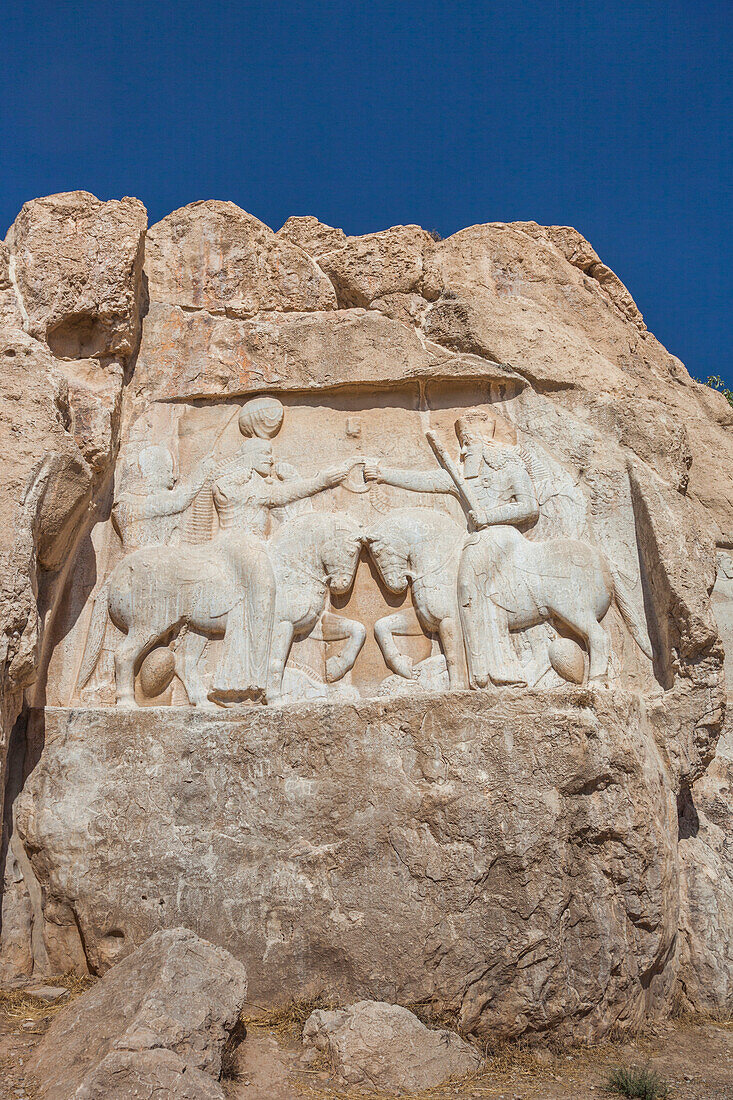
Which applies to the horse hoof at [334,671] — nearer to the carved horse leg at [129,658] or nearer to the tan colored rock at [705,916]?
the carved horse leg at [129,658]

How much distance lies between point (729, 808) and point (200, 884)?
3514mm

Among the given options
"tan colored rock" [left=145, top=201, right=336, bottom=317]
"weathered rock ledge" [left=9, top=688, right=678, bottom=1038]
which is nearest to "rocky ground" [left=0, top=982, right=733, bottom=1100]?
"weathered rock ledge" [left=9, top=688, right=678, bottom=1038]

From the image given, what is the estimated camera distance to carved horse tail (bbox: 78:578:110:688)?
6.23 metres

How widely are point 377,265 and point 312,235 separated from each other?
0.64m

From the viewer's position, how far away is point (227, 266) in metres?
7.09

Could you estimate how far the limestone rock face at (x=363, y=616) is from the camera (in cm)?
536

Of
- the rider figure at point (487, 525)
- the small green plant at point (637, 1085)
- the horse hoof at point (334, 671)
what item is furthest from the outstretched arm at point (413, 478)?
the small green plant at point (637, 1085)

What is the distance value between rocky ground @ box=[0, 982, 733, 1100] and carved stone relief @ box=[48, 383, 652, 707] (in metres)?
1.84

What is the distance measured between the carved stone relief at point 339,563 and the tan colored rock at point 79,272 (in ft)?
2.21

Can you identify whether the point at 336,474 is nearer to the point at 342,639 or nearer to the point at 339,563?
the point at 339,563

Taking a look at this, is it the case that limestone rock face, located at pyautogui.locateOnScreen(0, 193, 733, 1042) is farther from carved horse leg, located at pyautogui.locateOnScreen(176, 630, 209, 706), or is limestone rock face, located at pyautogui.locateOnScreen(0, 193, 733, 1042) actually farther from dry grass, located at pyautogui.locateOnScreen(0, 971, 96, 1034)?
dry grass, located at pyautogui.locateOnScreen(0, 971, 96, 1034)

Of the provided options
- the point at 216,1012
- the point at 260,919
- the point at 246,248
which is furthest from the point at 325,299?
the point at 216,1012

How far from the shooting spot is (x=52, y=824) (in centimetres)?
566

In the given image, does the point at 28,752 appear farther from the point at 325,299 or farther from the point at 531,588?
the point at 325,299
